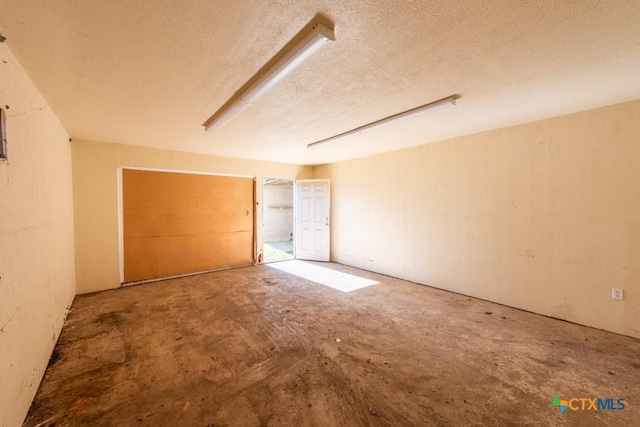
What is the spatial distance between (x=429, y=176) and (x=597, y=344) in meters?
2.90

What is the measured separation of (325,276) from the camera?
16.5ft

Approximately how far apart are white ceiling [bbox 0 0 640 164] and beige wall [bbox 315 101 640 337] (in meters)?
0.45

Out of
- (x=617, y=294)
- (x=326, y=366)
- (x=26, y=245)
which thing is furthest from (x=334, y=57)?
(x=617, y=294)

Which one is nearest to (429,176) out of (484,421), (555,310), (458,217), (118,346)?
(458,217)

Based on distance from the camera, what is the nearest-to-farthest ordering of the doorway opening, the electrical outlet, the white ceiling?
the white ceiling
the electrical outlet
the doorway opening

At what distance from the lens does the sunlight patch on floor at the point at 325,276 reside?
445cm

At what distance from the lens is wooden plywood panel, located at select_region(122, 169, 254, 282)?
4.45 meters

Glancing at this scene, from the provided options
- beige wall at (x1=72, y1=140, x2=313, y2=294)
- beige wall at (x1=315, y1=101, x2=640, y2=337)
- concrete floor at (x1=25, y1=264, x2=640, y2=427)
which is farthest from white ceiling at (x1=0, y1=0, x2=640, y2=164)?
concrete floor at (x1=25, y1=264, x2=640, y2=427)

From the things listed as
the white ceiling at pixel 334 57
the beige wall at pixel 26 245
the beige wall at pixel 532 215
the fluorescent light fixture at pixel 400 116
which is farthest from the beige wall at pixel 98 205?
the beige wall at pixel 532 215

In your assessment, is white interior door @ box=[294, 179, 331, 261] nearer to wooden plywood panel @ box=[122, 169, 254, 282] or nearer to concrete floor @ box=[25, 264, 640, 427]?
wooden plywood panel @ box=[122, 169, 254, 282]

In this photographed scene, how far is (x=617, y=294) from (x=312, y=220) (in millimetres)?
5179

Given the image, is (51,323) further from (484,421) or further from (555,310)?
(555,310)

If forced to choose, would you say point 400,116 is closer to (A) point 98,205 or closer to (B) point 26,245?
(B) point 26,245

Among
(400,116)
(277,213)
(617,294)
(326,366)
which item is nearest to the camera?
(326,366)
